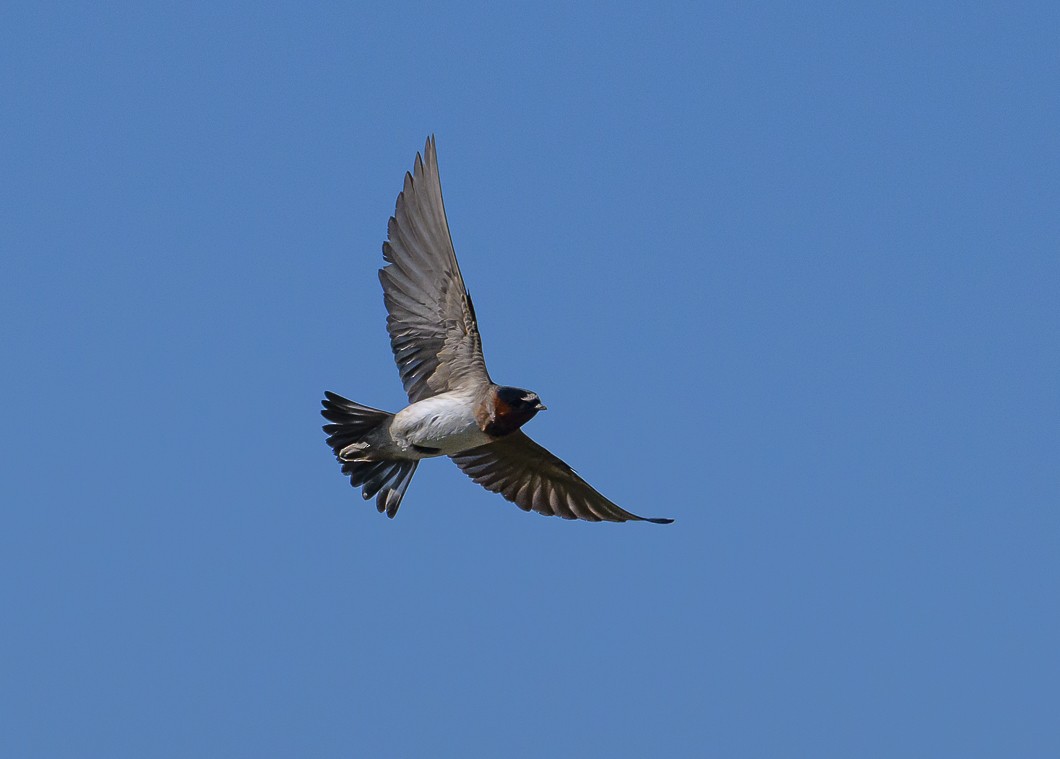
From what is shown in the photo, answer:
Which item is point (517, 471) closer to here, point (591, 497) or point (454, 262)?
point (591, 497)

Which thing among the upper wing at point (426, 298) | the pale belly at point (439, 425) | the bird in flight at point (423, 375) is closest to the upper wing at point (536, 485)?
the bird in flight at point (423, 375)

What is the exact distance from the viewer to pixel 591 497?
15.0m

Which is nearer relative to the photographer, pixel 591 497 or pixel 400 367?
pixel 400 367

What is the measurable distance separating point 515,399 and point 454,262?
4.08 ft

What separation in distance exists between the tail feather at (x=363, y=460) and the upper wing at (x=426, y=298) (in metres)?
0.49

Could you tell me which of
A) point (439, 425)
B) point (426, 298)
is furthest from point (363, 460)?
point (426, 298)

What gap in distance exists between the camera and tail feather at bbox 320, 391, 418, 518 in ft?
45.2

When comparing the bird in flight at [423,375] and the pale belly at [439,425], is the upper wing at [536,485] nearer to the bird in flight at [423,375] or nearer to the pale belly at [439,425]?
the bird in flight at [423,375]

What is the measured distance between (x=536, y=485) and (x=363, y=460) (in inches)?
75.2

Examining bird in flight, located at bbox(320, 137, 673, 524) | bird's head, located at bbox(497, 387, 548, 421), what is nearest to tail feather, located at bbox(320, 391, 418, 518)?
bird in flight, located at bbox(320, 137, 673, 524)

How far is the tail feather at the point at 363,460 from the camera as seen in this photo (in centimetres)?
1377

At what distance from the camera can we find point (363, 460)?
13906 mm

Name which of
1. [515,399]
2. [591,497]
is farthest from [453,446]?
[591,497]

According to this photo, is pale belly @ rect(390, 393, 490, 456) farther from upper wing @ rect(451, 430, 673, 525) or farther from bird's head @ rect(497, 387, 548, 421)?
upper wing @ rect(451, 430, 673, 525)
